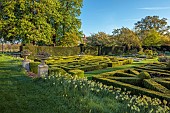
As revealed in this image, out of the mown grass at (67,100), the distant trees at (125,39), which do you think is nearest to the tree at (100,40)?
the distant trees at (125,39)

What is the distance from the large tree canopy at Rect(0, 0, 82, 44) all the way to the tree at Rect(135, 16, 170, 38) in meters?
26.2

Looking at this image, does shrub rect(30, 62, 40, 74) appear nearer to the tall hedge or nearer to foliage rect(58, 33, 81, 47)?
the tall hedge

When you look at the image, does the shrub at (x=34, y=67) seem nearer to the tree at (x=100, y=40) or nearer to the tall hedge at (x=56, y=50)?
the tall hedge at (x=56, y=50)

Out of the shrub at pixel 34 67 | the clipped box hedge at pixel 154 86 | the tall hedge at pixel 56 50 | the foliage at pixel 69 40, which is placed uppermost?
the foliage at pixel 69 40

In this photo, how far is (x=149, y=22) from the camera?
54.3 m

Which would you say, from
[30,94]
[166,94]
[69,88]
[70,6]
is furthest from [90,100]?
[70,6]

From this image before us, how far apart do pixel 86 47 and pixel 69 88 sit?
87.0 ft

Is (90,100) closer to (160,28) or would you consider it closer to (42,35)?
(42,35)

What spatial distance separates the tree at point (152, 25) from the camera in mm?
51406

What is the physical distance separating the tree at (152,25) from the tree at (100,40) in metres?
17.7

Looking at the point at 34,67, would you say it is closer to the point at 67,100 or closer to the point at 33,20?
the point at 67,100

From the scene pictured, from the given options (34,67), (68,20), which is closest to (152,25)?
(68,20)

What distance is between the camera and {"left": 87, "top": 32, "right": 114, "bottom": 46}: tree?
34031 millimetres

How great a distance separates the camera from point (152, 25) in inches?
2120
